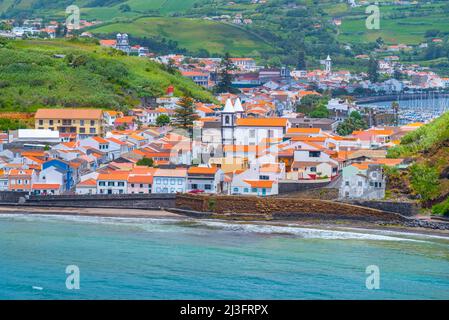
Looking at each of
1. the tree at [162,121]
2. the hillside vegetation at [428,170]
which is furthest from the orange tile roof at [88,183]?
the tree at [162,121]

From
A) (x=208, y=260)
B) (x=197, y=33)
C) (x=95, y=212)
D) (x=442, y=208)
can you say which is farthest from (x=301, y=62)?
Result: (x=208, y=260)

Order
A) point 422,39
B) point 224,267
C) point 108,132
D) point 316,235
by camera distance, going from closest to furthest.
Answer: point 224,267, point 316,235, point 108,132, point 422,39

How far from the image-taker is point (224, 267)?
23.4 metres

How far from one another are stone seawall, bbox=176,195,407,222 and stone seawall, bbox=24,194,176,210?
0.50 metres

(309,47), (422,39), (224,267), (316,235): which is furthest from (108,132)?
(422,39)

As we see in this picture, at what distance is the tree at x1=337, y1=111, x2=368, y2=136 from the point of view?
151 ft

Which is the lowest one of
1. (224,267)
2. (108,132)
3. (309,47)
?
(224,267)

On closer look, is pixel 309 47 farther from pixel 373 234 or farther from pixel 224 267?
pixel 224 267

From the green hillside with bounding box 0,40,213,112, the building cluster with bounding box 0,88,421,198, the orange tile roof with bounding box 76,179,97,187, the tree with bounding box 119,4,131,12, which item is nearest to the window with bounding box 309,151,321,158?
the building cluster with bounding box 0,88,421,198

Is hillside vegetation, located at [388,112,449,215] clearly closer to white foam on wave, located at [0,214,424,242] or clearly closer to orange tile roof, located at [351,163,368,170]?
orange tile roof, located at [351,163,368,170]

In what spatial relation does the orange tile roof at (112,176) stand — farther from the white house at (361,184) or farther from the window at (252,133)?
the window at (252,133)

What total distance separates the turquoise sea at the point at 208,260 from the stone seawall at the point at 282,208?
0.88 meters

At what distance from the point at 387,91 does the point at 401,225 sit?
40512 mm

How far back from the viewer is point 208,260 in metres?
24.1
